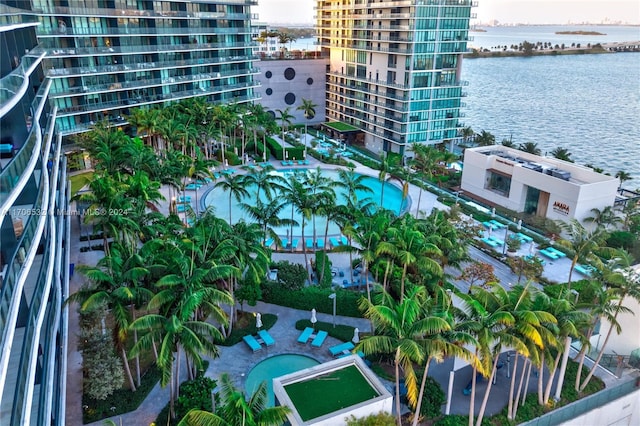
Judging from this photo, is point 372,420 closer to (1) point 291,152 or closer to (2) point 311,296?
(2) point 311,296

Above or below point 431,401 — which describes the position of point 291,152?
above

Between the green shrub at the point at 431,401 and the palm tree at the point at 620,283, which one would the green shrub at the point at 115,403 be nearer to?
the green shrub at the point at 431,401

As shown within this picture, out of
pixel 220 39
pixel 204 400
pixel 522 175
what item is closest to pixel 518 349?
pixel 204 400

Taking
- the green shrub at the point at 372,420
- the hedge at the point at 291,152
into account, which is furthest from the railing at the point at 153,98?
the green shrub at the point at 372,420

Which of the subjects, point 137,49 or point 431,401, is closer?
point 431,401

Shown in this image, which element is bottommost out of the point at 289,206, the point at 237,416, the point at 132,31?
the point at 289,206

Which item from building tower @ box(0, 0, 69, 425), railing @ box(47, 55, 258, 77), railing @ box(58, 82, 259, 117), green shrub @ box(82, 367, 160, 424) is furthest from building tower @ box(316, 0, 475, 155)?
green shrub @ box(82, 367, 160, 424)

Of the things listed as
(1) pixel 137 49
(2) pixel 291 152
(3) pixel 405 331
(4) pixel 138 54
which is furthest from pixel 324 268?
(4) pixel 138 54
